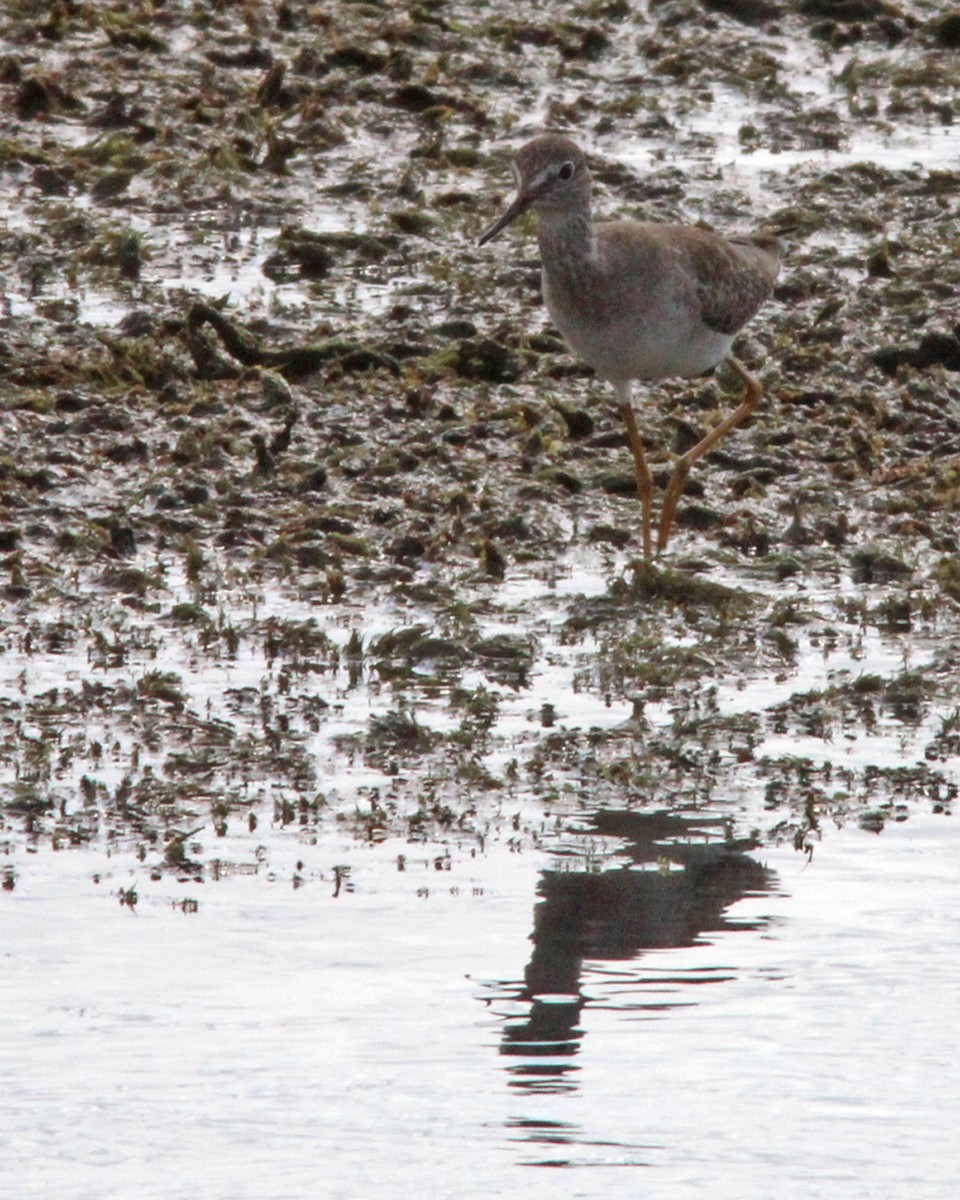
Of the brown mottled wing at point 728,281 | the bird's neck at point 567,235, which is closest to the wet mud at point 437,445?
the brown mottled wing at point 728,281

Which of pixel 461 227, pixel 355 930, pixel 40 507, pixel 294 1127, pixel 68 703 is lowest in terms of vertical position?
pixel 294 1127

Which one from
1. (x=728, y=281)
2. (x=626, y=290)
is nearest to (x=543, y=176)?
(x=626, y=290)

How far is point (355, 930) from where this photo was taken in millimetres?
6457

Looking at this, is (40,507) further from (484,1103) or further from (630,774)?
(484,1103)

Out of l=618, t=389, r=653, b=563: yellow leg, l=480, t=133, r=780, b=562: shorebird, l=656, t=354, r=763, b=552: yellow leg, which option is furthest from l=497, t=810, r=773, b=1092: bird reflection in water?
l=656, t=354, r=763, b=552: yellow leg

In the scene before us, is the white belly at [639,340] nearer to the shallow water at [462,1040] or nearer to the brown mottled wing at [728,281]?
the brown mottled wing at [728,281]

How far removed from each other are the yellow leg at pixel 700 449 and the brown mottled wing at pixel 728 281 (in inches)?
14.3

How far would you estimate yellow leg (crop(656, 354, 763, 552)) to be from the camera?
9.67 meters

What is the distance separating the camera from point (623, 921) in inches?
258

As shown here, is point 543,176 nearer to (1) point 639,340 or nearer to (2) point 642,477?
(1) point 639,340

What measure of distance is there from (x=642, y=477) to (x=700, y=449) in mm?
383

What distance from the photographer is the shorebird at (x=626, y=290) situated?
928 centimetres

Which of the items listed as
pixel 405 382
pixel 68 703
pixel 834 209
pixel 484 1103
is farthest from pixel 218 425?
pixel 484 1103

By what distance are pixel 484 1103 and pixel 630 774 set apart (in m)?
2.01
